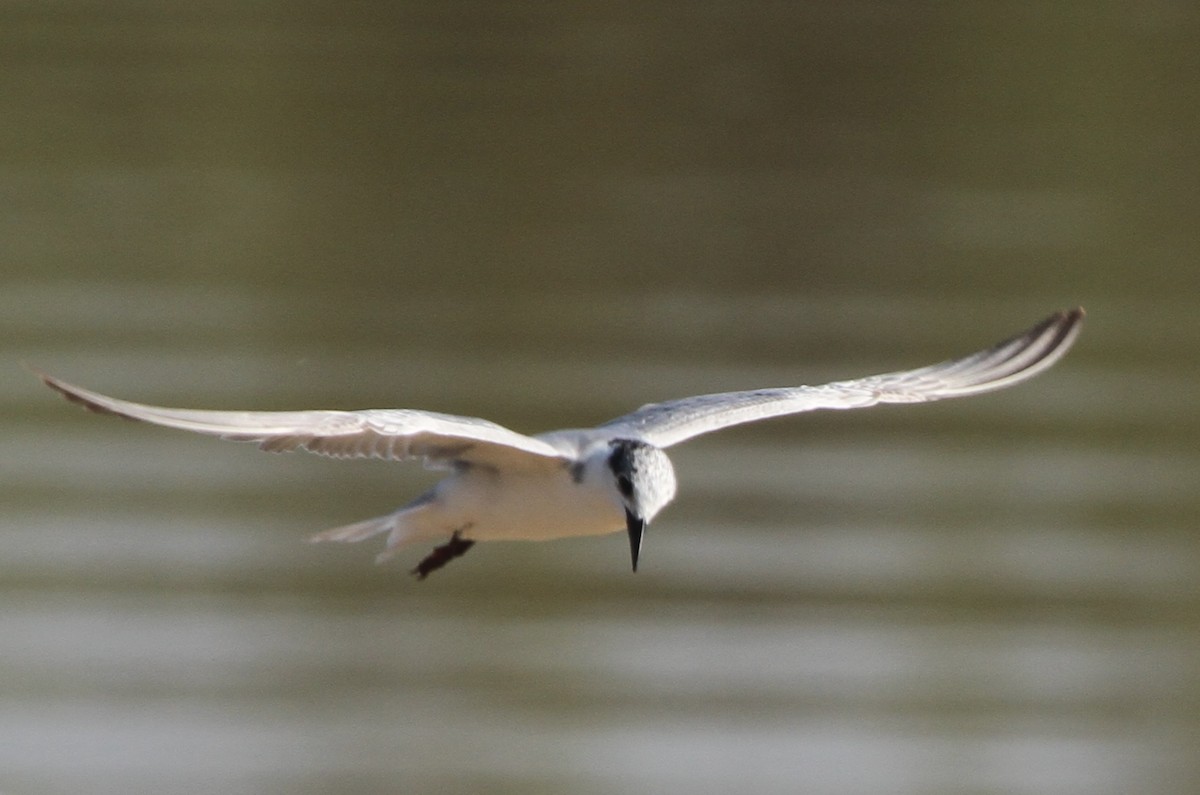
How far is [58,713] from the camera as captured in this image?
448 inches

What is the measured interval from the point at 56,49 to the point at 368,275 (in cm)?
424

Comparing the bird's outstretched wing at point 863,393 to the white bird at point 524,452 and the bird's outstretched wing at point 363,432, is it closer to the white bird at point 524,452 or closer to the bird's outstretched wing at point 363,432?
the white bird at point 524,452

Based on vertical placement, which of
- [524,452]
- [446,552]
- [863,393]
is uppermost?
[863,393]

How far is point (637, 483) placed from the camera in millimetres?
5922

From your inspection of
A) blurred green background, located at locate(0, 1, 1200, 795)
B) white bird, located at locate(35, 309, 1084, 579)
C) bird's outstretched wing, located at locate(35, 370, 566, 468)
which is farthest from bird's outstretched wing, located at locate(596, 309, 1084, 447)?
blurred green background, located at locate(0, 1, 1200, 795)

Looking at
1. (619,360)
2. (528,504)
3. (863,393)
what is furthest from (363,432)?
(619,360)

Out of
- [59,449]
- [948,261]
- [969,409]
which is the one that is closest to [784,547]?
[969,409]

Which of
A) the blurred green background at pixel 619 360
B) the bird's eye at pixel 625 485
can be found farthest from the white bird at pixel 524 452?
the blurred green background at pixel 619 360

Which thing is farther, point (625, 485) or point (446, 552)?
point (446, 552)

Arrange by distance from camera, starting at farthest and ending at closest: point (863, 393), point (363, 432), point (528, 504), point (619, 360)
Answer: point (619, 360) → point (863, 393) → point (528, 504) → point (363, 432)

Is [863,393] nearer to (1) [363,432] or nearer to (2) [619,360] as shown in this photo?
(1) [363,432]

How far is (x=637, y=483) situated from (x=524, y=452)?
11.8 inches

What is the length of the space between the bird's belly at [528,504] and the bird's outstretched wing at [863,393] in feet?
0.89

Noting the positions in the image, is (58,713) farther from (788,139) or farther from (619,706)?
(788,139)
